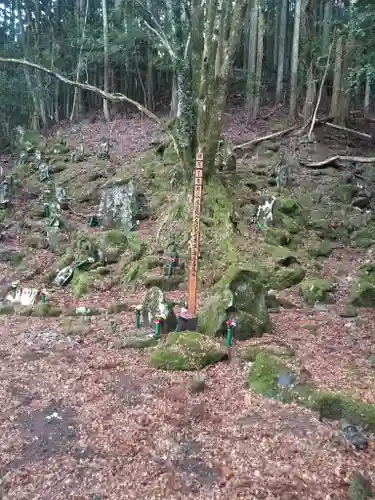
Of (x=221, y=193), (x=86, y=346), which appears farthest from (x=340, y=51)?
(x=86, y=346)

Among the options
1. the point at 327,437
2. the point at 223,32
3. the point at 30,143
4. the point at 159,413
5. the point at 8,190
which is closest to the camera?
the point at 327,437

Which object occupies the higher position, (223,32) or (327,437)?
(223,32)

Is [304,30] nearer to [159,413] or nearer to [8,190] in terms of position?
[8,190]

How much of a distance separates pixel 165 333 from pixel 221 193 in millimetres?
4631

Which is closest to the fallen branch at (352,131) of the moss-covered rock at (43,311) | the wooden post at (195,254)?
the wooden post at (195,254)

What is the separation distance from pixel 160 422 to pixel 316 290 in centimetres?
430

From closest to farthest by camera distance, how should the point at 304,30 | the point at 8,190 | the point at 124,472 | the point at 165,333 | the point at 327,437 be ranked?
1. the point at 124,472
2. the point at 327,437
3. the point at 165,333
4. the point at 8,190
5. the point at 304,30

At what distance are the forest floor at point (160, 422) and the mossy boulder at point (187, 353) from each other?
0.41ft

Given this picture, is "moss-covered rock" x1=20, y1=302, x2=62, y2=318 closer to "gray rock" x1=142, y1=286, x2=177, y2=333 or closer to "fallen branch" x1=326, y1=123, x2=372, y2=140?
"gray rock" x1=142, y1=286, x2=177, y2=333

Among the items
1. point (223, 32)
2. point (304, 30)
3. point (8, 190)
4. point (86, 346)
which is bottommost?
point (86, 346)

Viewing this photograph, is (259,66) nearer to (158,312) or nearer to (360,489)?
(158,312)

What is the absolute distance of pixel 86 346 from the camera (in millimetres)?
6547

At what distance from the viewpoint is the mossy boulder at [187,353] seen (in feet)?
18.3

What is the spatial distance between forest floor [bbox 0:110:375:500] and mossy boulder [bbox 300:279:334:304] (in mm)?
386
